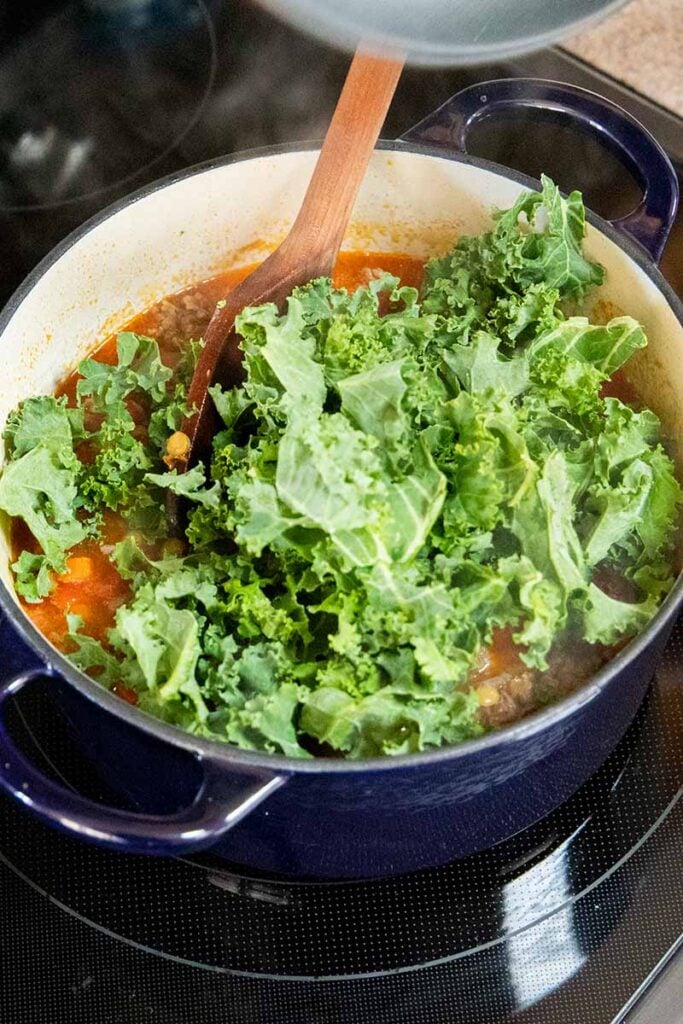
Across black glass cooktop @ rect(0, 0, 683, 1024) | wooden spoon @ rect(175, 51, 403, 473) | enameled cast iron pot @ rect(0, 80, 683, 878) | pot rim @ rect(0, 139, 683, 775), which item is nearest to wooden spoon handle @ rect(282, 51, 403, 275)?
wooden spoon @ rect(175, 51, 403, 473)

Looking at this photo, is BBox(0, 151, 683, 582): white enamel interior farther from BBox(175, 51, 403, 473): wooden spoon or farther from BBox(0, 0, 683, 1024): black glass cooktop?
BBox(0, 0, 683, 1024): black glass cooktop

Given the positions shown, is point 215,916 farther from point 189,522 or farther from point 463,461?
point 463,461

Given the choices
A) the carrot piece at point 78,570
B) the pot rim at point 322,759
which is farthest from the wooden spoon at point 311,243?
the pot rim at point 322,759

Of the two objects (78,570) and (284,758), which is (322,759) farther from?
(78,570)

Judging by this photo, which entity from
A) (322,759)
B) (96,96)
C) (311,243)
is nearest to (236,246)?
(311,243)

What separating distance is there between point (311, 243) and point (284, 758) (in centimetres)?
69

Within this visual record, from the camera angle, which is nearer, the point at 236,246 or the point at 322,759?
the point at 322,759

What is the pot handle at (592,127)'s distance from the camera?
4.78ft

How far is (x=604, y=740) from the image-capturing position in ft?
4.02

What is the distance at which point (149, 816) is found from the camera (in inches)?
39.5

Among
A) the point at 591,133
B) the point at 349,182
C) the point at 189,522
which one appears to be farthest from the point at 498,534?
the point at 591,133

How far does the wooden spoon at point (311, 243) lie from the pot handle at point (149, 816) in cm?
47

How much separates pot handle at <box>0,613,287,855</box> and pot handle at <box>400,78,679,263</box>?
877 mm

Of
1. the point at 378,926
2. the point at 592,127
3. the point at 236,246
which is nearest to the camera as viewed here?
the point at 378,926
